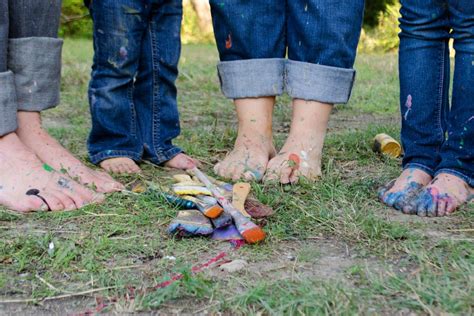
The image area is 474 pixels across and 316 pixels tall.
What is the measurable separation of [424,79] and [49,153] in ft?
3.61

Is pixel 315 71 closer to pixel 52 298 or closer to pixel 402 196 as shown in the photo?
pixel 402 196

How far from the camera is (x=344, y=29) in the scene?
79.1 inches

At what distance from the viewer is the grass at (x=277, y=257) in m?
1.19

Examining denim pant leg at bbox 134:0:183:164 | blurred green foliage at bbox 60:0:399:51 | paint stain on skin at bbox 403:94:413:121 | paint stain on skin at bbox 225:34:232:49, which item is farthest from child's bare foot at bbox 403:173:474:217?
blurred green foliage at bbox 60:0:399:51

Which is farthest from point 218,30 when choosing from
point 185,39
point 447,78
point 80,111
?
point 185,39

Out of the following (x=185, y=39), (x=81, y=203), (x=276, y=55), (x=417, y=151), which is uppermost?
(x=276, y=55)

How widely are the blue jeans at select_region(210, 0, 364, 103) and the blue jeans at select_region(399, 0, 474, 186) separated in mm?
225

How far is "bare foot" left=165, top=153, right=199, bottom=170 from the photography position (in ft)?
7.22

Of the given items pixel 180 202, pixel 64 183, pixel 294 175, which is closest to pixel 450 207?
pixel 294 175

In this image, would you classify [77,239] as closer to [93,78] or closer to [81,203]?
[81,203]

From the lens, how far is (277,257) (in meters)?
1.40

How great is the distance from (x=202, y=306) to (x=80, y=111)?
89.6 inches

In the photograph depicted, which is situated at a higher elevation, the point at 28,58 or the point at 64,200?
the point at 28,58

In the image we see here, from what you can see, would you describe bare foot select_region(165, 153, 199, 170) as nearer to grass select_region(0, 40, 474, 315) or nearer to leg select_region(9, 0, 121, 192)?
grass select_region(0, 40, 474, 315)
